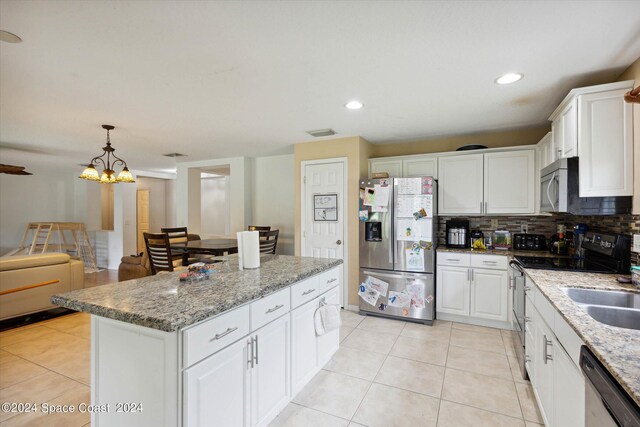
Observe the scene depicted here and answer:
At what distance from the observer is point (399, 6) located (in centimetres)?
147

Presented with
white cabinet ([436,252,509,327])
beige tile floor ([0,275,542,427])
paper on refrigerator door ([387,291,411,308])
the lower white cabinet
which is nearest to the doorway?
paper on refrigerator door ([387,291,411,308])

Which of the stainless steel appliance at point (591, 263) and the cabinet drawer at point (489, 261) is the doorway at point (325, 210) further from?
the stainless steel appliance at point (591, 263)

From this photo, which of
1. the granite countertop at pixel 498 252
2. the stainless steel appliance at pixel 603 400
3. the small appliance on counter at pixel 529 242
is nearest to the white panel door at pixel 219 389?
the stainless steel appliance at pixel 603 400

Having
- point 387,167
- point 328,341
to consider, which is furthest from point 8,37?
point 387,167

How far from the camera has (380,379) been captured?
7.84 ft

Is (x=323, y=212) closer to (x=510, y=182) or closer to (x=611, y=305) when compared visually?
(x=510, y=182)

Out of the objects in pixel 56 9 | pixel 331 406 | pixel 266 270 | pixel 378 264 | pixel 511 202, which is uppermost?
pixel 56 9

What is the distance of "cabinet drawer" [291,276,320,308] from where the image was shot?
203 cm

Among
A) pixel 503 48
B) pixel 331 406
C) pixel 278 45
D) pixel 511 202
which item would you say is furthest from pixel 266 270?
pixel 511 202

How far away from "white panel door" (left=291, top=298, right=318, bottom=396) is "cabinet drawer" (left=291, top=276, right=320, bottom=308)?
4 centimetres

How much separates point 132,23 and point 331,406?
265cm

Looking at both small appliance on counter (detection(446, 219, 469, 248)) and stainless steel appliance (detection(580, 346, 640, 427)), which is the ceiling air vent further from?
stainless steel appliance (detection(580, 346, 640, 427))

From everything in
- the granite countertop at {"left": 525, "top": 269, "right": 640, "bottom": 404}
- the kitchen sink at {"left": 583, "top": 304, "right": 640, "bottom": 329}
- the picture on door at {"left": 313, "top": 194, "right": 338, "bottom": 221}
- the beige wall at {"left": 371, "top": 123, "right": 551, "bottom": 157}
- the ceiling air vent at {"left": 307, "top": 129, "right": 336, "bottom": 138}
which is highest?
the ceiling air vent at {"left": 307, "top": 129, "right": 336, "bottom": 138}

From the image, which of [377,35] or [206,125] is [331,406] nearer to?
[377,35]
